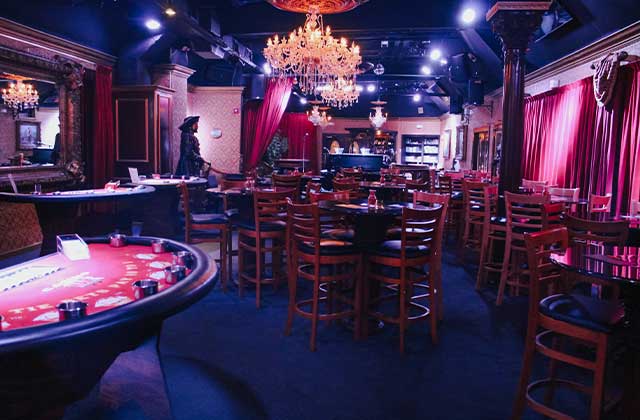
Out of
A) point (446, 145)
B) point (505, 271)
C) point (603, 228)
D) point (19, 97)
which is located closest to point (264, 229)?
point (505, 271)

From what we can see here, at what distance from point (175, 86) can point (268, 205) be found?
5.94m

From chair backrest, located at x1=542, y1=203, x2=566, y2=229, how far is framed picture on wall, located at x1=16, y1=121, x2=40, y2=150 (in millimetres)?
5923

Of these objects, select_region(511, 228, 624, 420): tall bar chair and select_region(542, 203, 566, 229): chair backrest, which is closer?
select_region(511, 228, 624, 420): tall bar chair

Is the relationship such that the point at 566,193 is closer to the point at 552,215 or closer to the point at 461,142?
the point at 552,215

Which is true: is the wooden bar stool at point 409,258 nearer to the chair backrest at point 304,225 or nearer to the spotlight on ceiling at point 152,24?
the chair backrest at point 304,225

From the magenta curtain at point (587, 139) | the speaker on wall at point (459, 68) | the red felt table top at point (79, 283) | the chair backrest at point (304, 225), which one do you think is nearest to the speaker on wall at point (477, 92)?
the speaker on wall at point (459, 68)

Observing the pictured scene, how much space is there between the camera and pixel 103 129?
796cm

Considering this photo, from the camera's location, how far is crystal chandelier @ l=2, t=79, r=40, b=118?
20.1 feet

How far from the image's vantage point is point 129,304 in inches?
64.2

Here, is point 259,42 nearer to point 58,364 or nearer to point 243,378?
point 243,378

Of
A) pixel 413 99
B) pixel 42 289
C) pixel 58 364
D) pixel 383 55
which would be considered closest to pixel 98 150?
pixel 42 289

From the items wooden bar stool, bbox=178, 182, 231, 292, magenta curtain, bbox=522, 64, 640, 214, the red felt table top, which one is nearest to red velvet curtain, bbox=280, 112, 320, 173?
magenta curtain, bbox=522, 64, 640, 214

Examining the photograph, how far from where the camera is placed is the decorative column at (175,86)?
9375mm

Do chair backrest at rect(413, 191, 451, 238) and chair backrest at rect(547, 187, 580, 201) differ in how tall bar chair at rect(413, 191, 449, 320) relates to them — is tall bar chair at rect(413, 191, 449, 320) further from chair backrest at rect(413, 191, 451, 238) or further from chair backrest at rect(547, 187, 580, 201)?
chair backrest at rect(547, 187, 580, 201)
